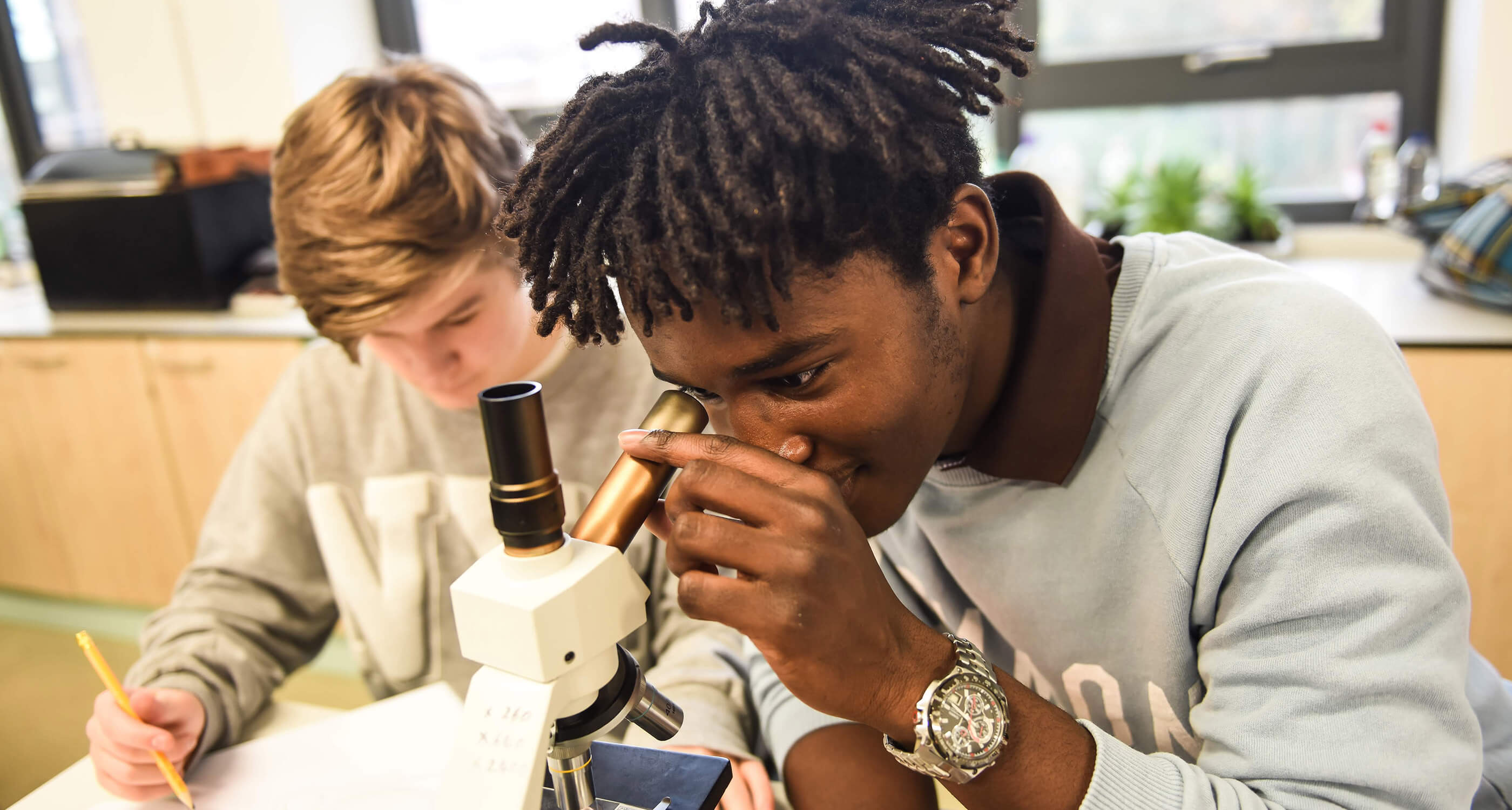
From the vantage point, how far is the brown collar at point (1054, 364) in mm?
843

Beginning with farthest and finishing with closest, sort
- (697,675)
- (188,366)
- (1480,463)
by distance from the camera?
(188,366)
(1480,463)
(697,675)

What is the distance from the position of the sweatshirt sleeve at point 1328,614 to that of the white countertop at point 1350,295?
621 mm

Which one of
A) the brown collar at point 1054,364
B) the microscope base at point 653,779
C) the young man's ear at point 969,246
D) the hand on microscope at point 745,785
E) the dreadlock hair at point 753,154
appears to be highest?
the dreadlock hair at point 753,154

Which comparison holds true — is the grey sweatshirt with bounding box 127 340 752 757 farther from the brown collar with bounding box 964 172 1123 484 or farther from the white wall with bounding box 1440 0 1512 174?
the white wall with bounding box 1440 0 1512 174

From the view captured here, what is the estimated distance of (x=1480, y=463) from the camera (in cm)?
174

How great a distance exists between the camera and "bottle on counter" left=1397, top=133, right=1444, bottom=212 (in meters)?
2.26

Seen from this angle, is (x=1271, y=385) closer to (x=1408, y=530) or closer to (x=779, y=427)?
(x=1408, y=530)

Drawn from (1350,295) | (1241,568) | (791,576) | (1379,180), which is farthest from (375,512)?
(1379,180)

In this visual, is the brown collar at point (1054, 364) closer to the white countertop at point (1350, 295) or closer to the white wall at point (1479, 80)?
the white countertop at point (1350, 295)

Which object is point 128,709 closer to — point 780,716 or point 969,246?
point 780,716

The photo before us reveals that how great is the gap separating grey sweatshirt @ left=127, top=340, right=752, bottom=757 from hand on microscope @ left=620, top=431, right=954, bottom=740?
0.62 m

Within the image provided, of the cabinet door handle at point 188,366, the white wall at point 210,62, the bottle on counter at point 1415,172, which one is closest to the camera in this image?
the bottle on counter at point 1415,172

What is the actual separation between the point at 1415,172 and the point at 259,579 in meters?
2.50

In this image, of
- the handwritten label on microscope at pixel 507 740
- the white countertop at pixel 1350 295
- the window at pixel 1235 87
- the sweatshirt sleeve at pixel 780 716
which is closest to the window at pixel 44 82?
the white countertop at pixel 1350 295
